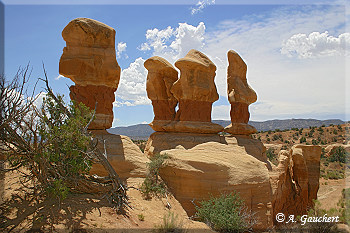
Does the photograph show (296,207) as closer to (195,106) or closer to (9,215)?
(195,106)

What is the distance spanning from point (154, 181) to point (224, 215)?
9.32 feet

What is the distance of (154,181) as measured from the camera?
9.95 metres

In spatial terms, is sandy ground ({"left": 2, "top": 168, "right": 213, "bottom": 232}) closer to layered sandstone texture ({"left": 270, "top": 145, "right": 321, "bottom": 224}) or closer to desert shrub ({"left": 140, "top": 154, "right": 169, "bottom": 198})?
desert shrub ({"left": 140, "top": 154, "right": 169, "bottom": 198})

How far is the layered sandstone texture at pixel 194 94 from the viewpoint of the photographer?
60.6 ft

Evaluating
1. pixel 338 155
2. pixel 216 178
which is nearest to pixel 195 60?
pixel 216 178

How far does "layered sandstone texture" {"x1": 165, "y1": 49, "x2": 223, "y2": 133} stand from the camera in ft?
60.6

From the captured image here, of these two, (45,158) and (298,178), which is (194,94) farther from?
(45,158)

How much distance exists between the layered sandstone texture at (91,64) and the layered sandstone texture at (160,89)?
20.9 feet

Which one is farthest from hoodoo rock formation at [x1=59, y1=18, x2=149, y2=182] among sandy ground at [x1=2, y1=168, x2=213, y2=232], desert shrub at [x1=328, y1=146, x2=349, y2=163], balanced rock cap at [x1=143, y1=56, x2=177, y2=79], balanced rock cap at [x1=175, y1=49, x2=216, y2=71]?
desert shrub at [x1=328, y1=146, x2=349, y2=163]

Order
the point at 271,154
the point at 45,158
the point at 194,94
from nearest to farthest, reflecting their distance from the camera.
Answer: the point at 45,158, the point at 194,94, the point at 271,154

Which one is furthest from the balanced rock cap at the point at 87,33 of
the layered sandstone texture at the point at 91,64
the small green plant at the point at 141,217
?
the small green plant at the point at 141,217

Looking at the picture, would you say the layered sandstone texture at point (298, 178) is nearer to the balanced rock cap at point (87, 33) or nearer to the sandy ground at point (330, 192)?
the sandy ground at point (330, 192)

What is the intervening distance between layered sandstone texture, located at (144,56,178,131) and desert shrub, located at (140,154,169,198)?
9.19 meters

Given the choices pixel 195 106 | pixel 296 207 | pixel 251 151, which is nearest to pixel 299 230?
pixel 296 207
